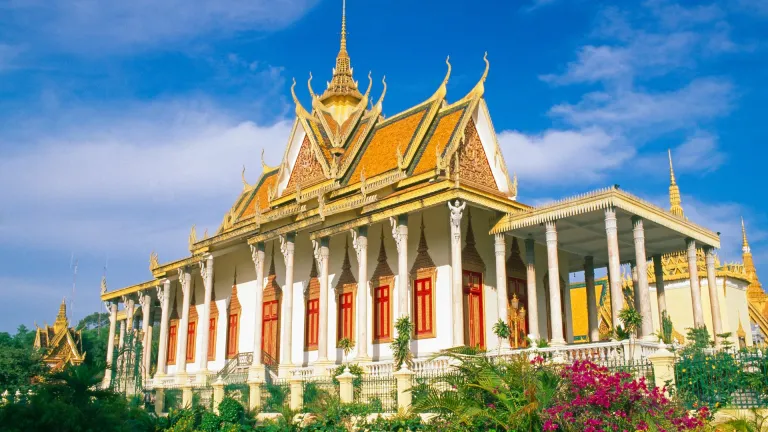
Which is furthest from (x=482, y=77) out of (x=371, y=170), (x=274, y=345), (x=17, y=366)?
(x=17, y=366)

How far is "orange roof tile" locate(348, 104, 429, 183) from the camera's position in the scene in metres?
21.1

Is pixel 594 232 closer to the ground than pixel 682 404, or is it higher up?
higher up

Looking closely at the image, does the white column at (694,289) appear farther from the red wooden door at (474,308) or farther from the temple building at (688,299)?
the temple building at (688,299)

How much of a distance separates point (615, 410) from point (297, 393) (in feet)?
24.8

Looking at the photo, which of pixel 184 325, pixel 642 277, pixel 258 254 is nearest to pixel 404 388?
pixel 642 277

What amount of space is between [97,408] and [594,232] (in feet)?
43.6

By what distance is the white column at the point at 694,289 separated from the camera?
17438 millimetres

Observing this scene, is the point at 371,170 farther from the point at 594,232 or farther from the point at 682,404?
the point at 682,404

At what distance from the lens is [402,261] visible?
17500 millimetres

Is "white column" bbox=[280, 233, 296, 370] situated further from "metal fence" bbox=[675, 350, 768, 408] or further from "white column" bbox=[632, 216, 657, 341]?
"metal fence" bbox=[675, 350, 768, 408]

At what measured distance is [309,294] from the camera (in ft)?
73.2

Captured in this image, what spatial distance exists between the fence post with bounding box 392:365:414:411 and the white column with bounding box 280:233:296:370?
7.42 m

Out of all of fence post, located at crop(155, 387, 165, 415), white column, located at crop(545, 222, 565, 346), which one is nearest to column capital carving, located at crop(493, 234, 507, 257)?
white column, located at crop(545, 222, 565, 346)

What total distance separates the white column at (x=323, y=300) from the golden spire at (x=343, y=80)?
9.05 metres
